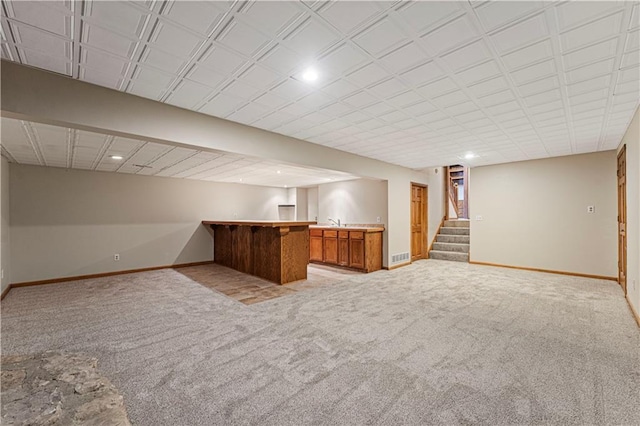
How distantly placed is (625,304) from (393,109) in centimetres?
414

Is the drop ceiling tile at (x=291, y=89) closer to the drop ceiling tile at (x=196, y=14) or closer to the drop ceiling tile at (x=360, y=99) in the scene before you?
the drop ceiling tile at (x=360, y=99)

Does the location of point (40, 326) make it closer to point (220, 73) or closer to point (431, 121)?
point (220, 73)

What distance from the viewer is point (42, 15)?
1625mm

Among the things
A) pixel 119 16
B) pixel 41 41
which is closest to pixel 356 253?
→ pixel 119 16

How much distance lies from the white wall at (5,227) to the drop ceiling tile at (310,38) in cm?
567

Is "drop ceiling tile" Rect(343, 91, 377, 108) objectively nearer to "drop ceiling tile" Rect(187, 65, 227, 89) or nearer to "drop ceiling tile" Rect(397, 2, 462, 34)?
"drop ceiling tile" Rect(397, 2, 462, 34)

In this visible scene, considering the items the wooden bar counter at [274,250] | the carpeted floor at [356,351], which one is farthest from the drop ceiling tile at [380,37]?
the wooden bar counter at [274,250]

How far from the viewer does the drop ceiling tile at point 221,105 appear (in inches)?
110

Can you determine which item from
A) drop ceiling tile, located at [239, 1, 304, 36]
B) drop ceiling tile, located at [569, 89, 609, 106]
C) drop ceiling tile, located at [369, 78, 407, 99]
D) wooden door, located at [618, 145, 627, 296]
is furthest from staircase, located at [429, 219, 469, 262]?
drop ceiling tile, located at [239, 1, 304, 36]

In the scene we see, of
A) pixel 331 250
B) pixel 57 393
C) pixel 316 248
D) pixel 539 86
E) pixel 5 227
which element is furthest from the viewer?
pixel 316 248

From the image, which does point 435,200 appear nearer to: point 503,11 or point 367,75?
point 367,75

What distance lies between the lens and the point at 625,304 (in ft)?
12.2

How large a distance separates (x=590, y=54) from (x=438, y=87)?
1.06 m

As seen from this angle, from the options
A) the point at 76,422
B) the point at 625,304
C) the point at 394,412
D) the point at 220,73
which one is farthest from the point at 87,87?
the point at 625,304
